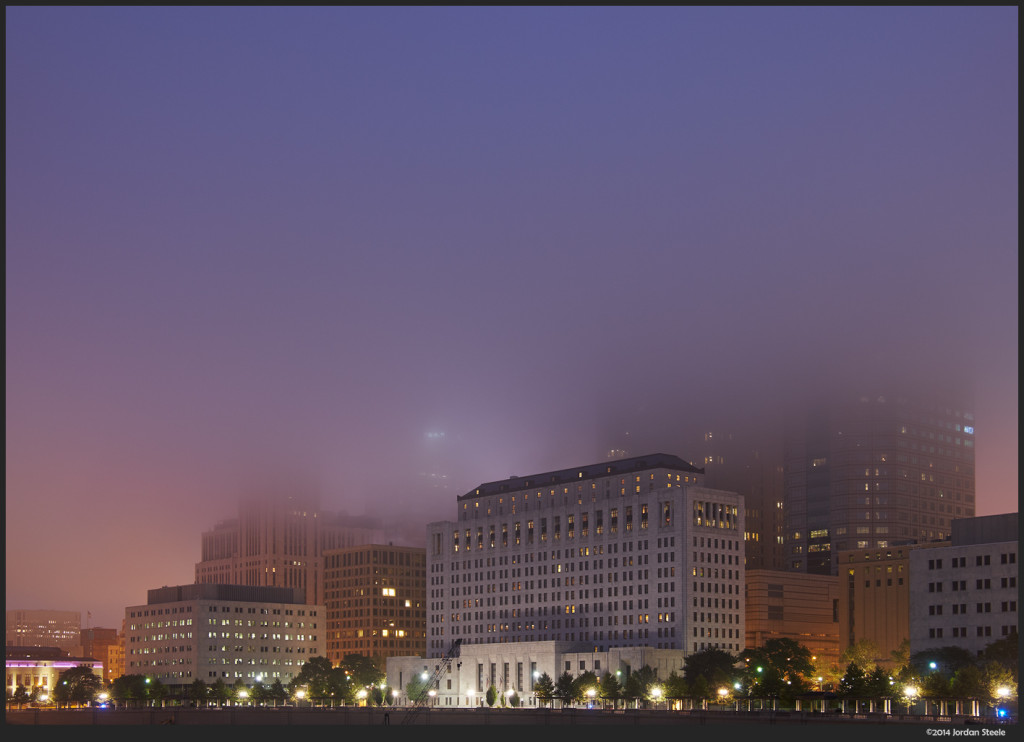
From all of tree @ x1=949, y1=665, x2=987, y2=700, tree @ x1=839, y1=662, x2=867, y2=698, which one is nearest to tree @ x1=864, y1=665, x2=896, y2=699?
tree @ x1=839, y1=662, x2=867, y2=698

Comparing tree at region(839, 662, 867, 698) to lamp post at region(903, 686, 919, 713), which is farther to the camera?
lamp post at region(903, 686, 919, 713)

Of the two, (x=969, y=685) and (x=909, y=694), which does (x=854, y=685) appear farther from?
(x=969, y=685)

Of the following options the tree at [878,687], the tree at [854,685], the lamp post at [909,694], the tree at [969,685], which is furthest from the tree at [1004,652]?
the tree at [854,685]

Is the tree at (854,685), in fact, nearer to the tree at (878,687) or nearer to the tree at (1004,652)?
the tree at (878,687)

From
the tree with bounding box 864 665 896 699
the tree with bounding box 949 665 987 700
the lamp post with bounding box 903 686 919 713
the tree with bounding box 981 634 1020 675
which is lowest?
the lamp post with bounding box 903 686 919 713

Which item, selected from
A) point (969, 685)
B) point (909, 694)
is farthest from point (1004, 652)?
point (909, 694)

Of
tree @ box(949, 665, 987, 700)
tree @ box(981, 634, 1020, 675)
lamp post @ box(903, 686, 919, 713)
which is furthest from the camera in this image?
lamp post @ box(903, 686, 919, 713)

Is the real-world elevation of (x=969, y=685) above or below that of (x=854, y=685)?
above

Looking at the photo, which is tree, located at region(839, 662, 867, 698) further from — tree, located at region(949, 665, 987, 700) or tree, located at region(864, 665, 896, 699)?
tree, located at region(949, 665, 987, 700)

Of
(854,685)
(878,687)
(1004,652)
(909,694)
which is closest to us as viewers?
(1004,652)

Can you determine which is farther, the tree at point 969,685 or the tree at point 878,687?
the tree at point 878,687

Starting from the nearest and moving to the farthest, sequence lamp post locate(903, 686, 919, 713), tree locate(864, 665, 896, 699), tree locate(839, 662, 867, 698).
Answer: tree locate(864, 665, 896, 699) < tree locate(839, 662, 867, 698) < lamp post locate(903, 686, 919, 713)

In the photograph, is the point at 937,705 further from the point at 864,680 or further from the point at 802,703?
the point at 802,703

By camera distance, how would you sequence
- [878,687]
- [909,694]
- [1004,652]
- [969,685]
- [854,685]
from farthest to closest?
1. [909,694]
2. [854,685]
3. [878,687]
4. [1004,652]
5. [969,685]
